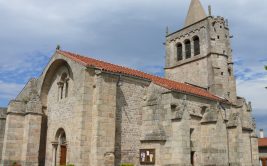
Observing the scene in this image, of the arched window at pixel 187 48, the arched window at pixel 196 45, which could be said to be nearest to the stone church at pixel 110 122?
the arched window at pixel 196 45

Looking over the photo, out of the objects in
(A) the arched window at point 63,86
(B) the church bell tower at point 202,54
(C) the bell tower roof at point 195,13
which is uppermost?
(C) the bell tower roof at point 195,13

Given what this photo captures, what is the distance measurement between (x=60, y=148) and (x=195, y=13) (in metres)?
19.0

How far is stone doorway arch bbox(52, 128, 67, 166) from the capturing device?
59.2 feet

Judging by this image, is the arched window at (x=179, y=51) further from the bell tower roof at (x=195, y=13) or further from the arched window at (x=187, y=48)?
the bell tower roof at (x=195, y=13)

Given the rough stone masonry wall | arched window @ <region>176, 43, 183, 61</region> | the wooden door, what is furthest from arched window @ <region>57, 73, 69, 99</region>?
arched window @ <region>176, 43, 183, 61</region>

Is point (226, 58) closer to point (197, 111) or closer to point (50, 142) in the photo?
point (197, 111)

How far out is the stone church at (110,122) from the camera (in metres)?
15.6

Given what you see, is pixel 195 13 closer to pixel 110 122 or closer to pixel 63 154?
pixel 110 122

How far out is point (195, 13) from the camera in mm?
29438

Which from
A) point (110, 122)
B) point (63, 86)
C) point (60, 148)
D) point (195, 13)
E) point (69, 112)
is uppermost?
point (195, 13)

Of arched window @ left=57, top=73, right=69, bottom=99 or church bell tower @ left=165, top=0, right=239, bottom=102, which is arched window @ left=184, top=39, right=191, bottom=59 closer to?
church bell tower @ left=165, top=0, right=239, bottom=102

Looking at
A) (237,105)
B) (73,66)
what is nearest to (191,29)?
(237,105)

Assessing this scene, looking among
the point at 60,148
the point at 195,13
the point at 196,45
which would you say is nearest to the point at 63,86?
the point at 60,148

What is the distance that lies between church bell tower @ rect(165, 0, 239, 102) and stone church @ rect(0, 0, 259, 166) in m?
3.84
